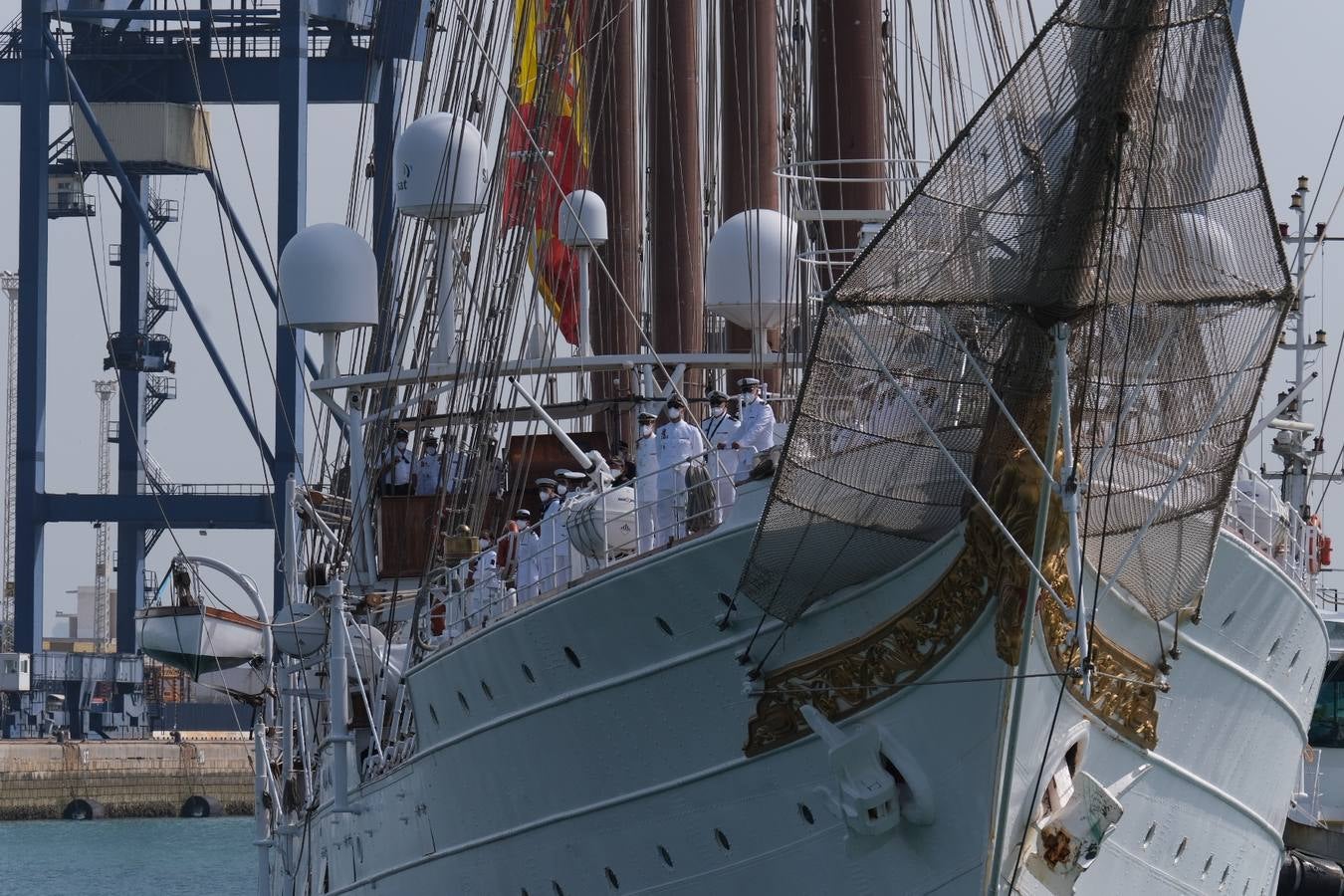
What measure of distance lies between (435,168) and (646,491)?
8.79 m

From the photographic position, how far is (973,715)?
551 inches

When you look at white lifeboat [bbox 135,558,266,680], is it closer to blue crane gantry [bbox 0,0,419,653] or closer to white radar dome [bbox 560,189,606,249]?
white radar dome [bbox 560,189,606,249]

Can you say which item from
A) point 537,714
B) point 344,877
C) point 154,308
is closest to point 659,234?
point 344,877

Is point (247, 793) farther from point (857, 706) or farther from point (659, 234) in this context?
point (857, 706)

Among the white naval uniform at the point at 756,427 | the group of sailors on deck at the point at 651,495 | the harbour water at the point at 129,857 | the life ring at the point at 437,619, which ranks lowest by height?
the harbour water at the point at 129,857

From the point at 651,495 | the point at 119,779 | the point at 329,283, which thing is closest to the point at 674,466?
the point at 651,495

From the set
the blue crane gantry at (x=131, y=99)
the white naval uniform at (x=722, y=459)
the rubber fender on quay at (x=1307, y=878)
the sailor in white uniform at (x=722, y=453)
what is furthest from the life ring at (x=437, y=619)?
the blue crane gantry at (x=131, y=99)

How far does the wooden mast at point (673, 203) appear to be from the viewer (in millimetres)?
28000

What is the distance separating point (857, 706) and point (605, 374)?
15.0 m

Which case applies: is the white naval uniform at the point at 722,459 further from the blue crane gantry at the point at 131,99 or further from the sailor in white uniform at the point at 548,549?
the blue crane gantry at the point at 131,99

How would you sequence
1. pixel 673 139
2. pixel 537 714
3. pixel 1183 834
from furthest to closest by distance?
pixel 673 139
pixel 537 714
pixel 1183 834

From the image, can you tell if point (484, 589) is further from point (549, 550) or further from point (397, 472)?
point (397, 472)

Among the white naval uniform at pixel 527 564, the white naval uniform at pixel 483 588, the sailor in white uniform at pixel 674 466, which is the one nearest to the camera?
the sailor in white uniform at pixel 674 466

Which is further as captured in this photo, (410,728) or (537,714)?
(410,728)
